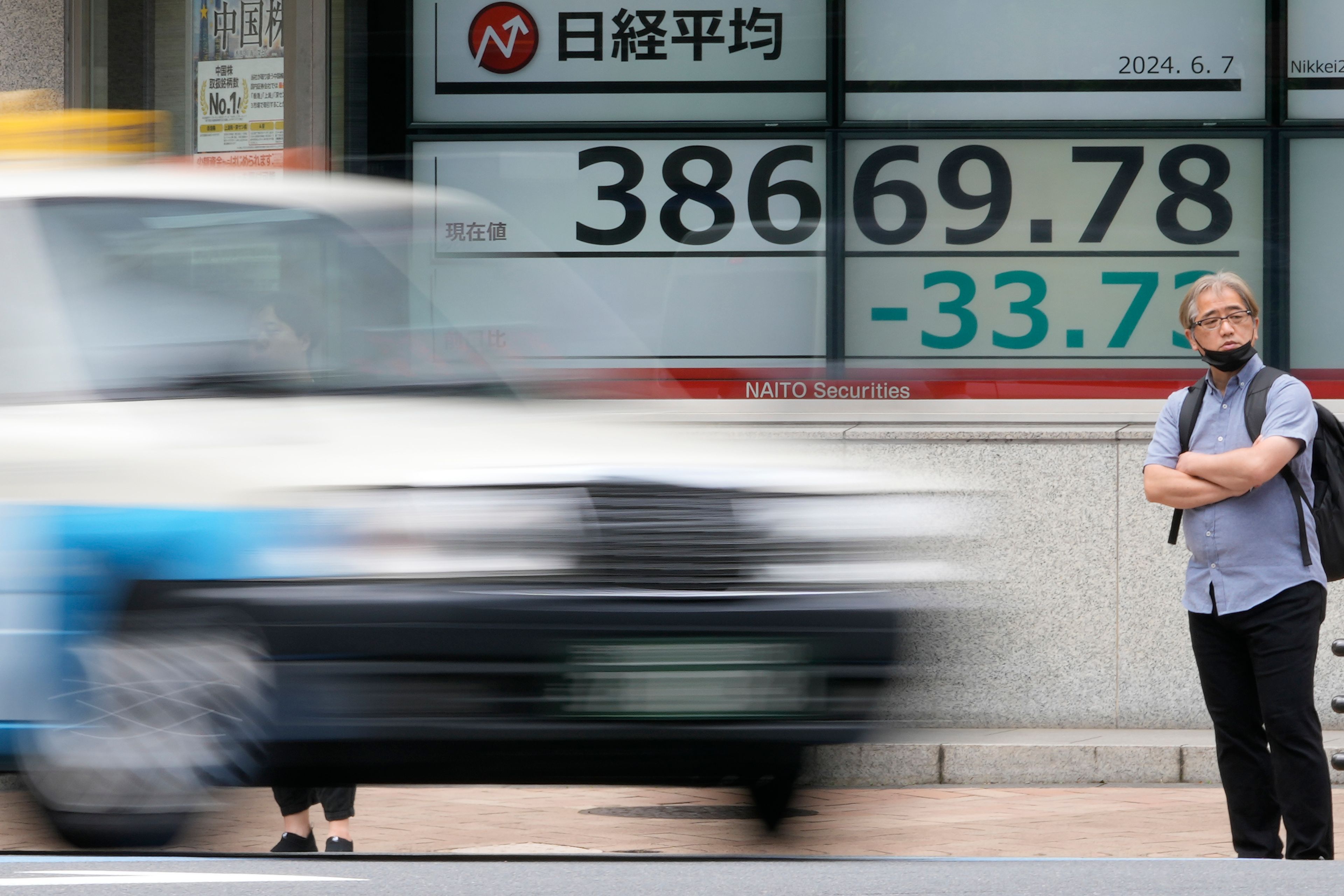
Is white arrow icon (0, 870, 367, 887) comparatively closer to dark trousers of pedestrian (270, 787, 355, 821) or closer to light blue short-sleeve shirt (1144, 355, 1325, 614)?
dark trousers of pedestrian (270, 787, 355, 821)

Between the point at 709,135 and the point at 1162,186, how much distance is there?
7.20 feet

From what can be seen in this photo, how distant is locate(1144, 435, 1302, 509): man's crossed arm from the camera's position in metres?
4.77

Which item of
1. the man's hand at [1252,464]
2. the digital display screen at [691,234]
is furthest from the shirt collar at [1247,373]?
the digital display screen at [691,234]

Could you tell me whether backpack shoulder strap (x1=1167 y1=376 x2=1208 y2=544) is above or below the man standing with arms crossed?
above

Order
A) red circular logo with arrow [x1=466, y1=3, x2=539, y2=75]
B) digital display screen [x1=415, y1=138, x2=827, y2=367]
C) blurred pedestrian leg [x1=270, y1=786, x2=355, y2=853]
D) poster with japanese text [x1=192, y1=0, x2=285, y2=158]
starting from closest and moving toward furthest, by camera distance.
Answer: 1. blurred pedestrian leg [x1=270, y1=786, x2=355, y2=853]
2. digital display screen [x1=415, y1=138, x2=827, y2=367]
3. red circular logo with arrow [x1=466, y1=3, x2=539, y2=75]
4. poster with japanese text [x1=192, y1=0, x2=285, y2=158]

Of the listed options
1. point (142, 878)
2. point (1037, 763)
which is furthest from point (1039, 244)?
point (142, 878)

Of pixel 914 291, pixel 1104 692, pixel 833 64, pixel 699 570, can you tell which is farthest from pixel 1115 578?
pixel 699 570

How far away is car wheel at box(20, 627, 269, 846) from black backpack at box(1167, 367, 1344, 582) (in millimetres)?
2786

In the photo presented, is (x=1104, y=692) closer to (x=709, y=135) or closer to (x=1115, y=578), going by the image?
(x=1115, y=578)

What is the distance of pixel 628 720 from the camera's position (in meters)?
3.44

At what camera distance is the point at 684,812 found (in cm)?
569

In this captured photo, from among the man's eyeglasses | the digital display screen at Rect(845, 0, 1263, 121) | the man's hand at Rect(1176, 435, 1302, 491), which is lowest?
the man's hand at Rect(1176, 435, 1302, 491)

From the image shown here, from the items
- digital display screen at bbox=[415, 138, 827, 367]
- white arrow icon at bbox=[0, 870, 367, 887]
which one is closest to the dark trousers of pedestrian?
white arrow icon at bbox=[0, 870, 367, 887]

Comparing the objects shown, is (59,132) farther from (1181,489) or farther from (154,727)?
(1181,489)
